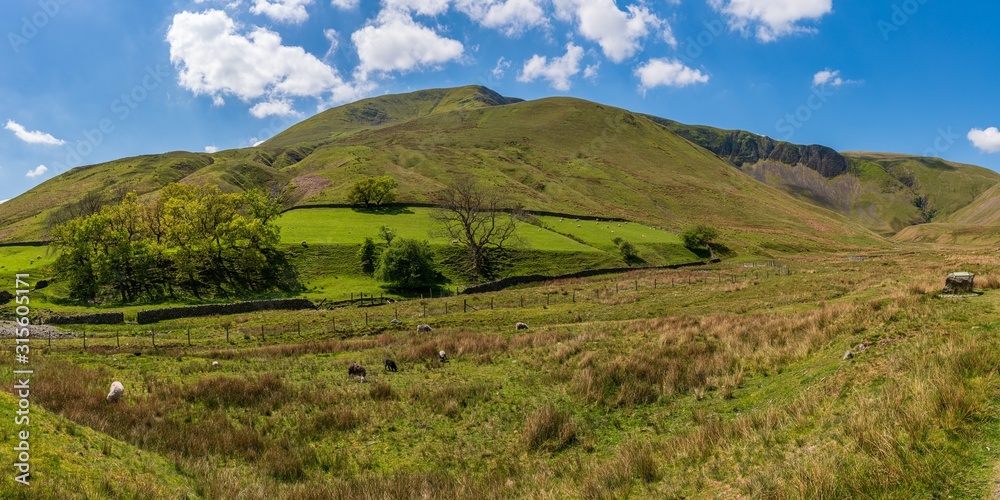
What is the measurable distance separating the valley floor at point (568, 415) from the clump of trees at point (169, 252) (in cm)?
3023

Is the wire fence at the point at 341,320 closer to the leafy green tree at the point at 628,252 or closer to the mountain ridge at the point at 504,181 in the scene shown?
the leafy green tree at the point at 628,252

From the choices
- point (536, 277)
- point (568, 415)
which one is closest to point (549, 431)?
point (568, 415)

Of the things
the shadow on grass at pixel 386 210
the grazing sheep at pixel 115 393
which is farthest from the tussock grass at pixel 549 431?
the shadow on grass at pixel 386 210

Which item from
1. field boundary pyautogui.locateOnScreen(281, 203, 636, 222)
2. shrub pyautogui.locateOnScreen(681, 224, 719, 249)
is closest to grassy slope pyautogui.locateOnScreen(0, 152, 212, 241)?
field boundary pyautogui.locateOnScreen(281, 203, 636, 222)

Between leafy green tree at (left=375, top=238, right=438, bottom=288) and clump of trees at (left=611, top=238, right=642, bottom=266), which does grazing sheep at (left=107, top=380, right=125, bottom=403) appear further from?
clump of trees at (left=611, top=238, right=642, bottom=266)

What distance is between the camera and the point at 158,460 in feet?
32.8

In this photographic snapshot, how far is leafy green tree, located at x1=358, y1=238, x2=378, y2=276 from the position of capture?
2406 inches

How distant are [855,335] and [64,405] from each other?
22281 millimetres

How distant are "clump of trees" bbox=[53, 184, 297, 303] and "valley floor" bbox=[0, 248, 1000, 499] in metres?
30.2

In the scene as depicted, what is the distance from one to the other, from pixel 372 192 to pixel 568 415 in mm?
85527

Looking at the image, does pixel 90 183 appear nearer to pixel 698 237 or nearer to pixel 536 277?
pixel 536 277

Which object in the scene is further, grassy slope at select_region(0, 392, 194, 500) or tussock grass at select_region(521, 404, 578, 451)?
tussock grass at select_region(521, 404, 578, 451)

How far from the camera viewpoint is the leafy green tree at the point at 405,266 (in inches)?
2205

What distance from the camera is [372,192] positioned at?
91.9 m
